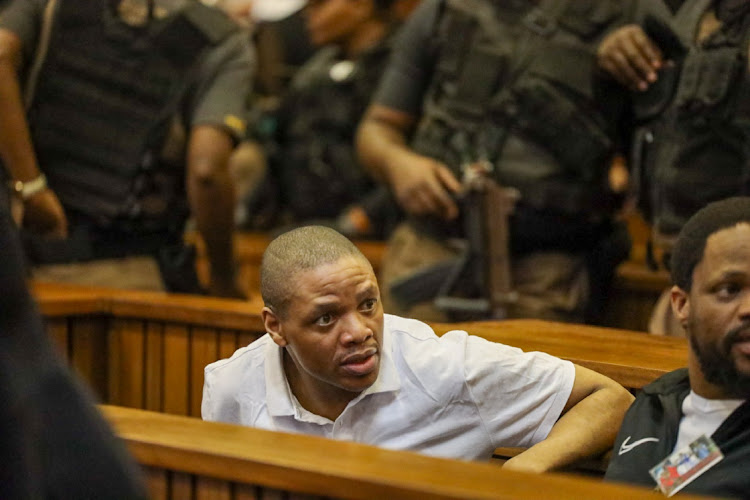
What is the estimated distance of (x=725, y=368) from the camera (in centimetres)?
198

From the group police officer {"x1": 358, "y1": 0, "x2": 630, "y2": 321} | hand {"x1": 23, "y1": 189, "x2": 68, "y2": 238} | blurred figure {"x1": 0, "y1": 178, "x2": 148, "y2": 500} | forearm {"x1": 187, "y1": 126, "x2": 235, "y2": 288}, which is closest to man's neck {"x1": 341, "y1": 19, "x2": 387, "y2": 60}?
police officer {"x1": 358, "y1": 0, "x2": 630, "y2": 321}

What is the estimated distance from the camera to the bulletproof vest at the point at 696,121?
318cm

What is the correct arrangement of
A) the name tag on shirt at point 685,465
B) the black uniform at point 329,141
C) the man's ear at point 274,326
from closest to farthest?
the name tag on shirt at point 685,465 → the man's ear at point 274,326 → the black uniform at point 329,141

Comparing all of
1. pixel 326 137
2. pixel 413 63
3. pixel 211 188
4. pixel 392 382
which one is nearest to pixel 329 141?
pixel 326 137

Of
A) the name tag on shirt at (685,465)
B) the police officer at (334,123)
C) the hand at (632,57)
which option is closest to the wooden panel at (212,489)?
the name tag on shirt at (685,465)

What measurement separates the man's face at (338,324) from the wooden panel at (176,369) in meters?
1.22

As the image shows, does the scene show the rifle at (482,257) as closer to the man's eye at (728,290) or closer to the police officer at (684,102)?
the police officer at (684,102)

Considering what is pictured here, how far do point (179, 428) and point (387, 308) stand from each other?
2.22m

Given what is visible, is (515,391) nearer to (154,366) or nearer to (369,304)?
(369,304)

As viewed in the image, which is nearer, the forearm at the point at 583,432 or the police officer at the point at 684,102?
the forearm at the point at 583,432

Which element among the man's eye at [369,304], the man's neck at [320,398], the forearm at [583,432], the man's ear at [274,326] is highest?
the man's eye at [369,304]

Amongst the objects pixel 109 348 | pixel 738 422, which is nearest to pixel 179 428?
pixel 738 422

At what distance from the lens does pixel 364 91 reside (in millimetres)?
6355

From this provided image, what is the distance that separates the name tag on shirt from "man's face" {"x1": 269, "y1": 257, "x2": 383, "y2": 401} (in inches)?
23.8
